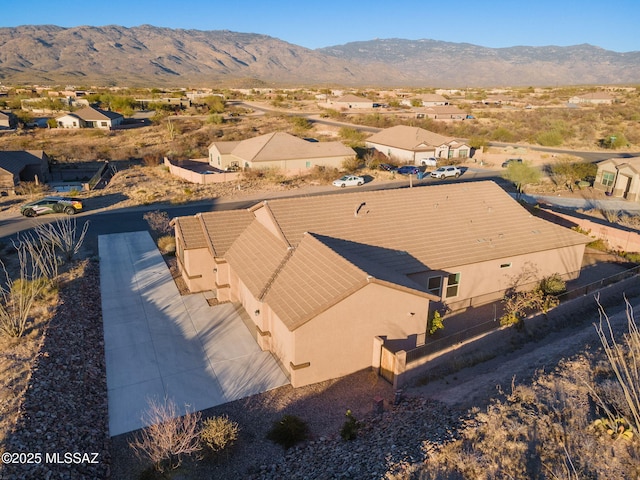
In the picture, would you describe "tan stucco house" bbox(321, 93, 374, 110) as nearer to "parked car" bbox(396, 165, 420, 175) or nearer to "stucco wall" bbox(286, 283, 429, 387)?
"parked car" bbox(396, 165, 420, 175)

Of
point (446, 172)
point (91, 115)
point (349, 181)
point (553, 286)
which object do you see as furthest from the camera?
point (91, 115)

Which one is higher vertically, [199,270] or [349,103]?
[199,270]

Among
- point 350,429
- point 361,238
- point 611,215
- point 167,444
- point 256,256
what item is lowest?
point 611,215

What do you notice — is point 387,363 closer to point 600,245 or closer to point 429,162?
point 600,245

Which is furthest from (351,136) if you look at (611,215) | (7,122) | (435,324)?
(435,324)

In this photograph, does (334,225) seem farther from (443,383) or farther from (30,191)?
(30,191)

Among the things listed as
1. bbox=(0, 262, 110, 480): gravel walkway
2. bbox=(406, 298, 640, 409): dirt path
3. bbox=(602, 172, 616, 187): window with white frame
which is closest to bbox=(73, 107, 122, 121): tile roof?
bbox=(0, 262, 110, 480): gravel walkway
